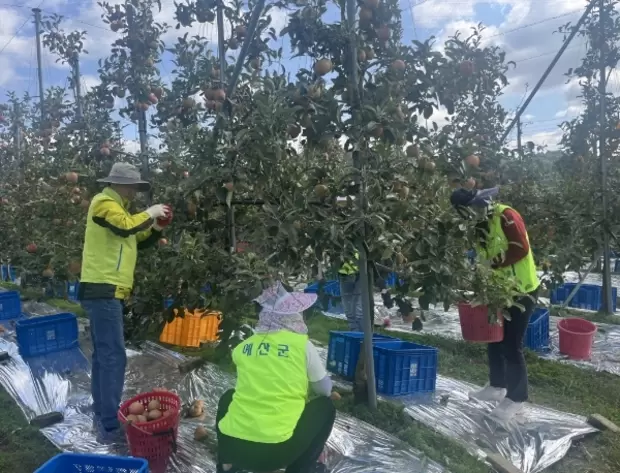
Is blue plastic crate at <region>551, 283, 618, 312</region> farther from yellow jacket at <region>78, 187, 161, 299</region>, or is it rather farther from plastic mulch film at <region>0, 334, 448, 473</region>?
yellow jacket at <region>78, 187, 161, 299</region>

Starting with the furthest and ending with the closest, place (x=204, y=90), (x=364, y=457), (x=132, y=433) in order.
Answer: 1. (x=204, y=90)
2. (x=364, y=457)
3. (x=132, y=433)

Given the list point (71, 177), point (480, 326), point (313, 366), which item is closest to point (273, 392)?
point (313, 366)

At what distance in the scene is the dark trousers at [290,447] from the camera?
7.52ft

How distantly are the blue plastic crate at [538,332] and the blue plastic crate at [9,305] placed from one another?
5.92m

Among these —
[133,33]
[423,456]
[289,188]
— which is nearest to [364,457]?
[423,456]

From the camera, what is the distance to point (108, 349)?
3398 millimetres

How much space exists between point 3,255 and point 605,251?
812 cm

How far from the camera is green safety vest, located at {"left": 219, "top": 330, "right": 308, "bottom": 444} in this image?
2271 mm

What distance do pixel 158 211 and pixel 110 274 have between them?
20.4 inches

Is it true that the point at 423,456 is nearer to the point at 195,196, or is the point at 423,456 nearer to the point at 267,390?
the point at 267,390

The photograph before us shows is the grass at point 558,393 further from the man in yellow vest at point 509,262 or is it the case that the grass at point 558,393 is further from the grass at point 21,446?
the grass at point 21,446

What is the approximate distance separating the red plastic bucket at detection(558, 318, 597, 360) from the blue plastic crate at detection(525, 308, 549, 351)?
15 cm

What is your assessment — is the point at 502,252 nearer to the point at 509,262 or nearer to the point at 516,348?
the point at 509,262

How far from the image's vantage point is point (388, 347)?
13.6ft
